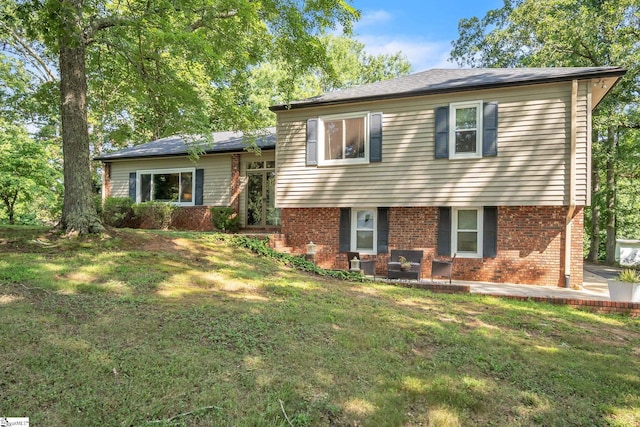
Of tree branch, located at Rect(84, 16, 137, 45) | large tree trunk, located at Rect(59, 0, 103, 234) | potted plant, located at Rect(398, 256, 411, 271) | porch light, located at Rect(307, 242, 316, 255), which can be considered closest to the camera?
large tree trunk, located at Rect(59, 0, 103, 234)

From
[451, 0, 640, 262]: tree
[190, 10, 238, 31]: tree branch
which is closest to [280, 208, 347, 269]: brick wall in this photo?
[190, 10, 238, 31]: tree branch

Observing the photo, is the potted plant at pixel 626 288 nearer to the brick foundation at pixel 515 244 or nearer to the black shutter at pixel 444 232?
the brick foundation at pixel 515 244

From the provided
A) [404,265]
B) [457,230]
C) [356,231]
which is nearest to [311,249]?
[356,231]

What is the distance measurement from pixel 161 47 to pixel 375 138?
5647 millimetres

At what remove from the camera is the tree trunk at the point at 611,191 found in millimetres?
15328

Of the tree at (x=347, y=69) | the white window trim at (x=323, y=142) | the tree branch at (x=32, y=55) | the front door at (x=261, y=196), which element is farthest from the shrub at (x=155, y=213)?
the tree at (x=347, y=69)

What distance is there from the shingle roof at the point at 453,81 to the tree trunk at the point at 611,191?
338 inches

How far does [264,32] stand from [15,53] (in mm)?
18925

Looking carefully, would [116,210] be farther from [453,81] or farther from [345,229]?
[453,81]

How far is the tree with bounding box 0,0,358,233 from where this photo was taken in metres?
6.79

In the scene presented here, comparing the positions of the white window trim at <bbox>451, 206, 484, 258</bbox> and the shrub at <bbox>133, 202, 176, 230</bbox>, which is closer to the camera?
the white window trim at <bbox>451, 206, 484, 258</bbox>

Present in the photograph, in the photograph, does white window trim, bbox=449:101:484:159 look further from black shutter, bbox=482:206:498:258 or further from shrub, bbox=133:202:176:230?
shrub, bbox=133:202:176:230

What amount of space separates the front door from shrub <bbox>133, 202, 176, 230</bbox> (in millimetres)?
3117

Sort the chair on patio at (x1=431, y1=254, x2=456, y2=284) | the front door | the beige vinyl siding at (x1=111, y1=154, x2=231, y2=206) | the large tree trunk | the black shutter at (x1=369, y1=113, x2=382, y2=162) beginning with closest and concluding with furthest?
the large tree trunk
the chair on patio at (x1=431, y1=254, x2=456, y2=284)
the black shutter at (x1=369, y1=113, x2=382, y2=162)
the front door
the beige vinyl siding at (x1=111, y1=154, x2=231, y2=206)
